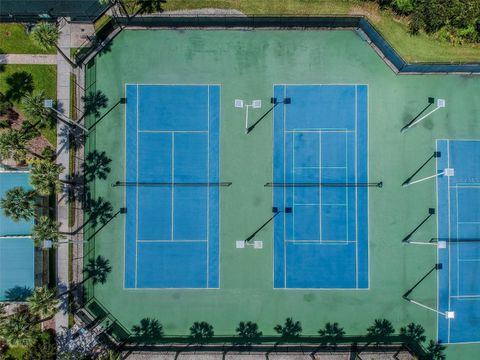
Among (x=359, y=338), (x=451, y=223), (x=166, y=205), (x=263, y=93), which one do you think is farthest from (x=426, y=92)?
(x=166, y=205)

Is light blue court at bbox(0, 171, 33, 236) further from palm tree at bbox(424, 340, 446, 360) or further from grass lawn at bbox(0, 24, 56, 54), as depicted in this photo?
palm tree at bbox(424, 340, 446, 360)

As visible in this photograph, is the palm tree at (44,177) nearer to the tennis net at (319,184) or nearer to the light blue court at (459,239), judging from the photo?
the tennis net at (319,184)

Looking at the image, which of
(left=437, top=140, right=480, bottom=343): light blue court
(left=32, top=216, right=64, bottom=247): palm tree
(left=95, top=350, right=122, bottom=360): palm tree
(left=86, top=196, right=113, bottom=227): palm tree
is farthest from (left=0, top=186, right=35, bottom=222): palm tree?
(left=437, top=140, right=480, bottom=343): light blue court

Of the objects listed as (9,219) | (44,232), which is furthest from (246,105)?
(9,219)

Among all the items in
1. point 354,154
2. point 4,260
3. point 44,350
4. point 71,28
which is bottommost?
point 44,350

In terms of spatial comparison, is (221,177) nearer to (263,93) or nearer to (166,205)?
(166,205)
